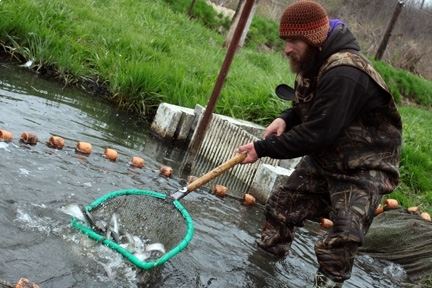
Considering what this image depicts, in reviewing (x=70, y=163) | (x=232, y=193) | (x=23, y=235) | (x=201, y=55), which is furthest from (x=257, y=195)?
(x=201, y=55)

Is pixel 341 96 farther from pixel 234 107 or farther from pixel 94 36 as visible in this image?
pixel 94 36

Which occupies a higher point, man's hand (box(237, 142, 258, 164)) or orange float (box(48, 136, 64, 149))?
man's hand (box(237, 142, 258, 164))

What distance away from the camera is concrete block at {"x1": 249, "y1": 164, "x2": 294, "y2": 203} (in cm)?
576

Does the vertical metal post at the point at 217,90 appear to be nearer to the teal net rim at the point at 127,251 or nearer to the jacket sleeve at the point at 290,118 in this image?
the jacket sleeve at the point at 290,118

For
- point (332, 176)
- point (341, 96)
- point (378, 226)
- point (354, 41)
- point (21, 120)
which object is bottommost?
point (21, 120)

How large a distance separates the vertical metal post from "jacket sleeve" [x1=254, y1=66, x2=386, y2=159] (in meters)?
2.71

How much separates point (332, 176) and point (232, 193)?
2.19 metres

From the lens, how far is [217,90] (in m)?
6.25

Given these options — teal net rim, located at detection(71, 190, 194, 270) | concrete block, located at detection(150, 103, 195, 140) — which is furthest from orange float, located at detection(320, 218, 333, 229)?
teal net rim, located at detection(71, 190, 194, 270)

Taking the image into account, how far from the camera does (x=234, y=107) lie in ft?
25.6

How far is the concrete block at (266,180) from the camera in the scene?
5758 millimetres

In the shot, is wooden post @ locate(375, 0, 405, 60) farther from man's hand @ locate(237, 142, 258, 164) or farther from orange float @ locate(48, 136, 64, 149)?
man's hand @ locate(237, 142, 258, 164)

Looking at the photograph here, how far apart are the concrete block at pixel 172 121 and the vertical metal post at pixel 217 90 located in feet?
1.42

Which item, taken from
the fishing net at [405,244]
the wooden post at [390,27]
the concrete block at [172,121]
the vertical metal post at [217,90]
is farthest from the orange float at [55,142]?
the wooden post at [390,27]
